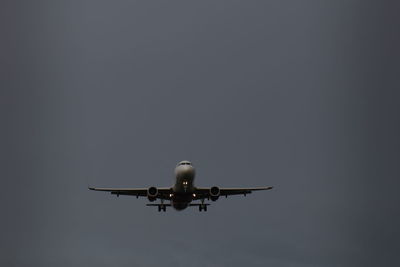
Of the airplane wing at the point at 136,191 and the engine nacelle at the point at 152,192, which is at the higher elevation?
the airplane wing at the point at 136,191

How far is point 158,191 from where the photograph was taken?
7294 centimetres

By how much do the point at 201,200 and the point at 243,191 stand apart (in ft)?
19.0

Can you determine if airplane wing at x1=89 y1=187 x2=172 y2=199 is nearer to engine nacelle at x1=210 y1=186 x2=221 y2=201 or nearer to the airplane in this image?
the airplane

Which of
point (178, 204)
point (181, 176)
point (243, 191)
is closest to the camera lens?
point (181, 176)

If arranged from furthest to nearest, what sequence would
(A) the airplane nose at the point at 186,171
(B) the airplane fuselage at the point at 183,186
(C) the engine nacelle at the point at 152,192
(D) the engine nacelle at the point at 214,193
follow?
(D) the engine nacelle at the point at 214,193, (C) the engine nacelle at the point at 152,192, (B) the airplane fuselage at the point at 183,186, (A) the airplane nose at the point at 186,171

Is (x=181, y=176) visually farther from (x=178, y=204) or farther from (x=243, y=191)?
(x=243, y=191)

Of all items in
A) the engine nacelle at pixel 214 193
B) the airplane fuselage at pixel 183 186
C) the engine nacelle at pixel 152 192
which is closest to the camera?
the airplane fuselage at pixel 183 186

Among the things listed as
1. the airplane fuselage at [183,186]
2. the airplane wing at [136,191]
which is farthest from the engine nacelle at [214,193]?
the airplane wing at [136,191]

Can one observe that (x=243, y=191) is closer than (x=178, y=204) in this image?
No

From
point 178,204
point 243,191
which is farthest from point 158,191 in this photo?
→ point 243,191

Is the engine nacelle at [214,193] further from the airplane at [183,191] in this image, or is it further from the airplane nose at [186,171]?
the airplane nose at [186,171]

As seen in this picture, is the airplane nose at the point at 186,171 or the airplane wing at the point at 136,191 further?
the airplane wing at the point at 136,191

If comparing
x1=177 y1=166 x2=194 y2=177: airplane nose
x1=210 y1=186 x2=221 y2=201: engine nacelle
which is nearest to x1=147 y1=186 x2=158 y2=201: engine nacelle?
x1=177 y1=166 x2=194 y2=177: airplane nose

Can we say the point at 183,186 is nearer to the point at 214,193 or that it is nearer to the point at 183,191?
the point at 183,191
